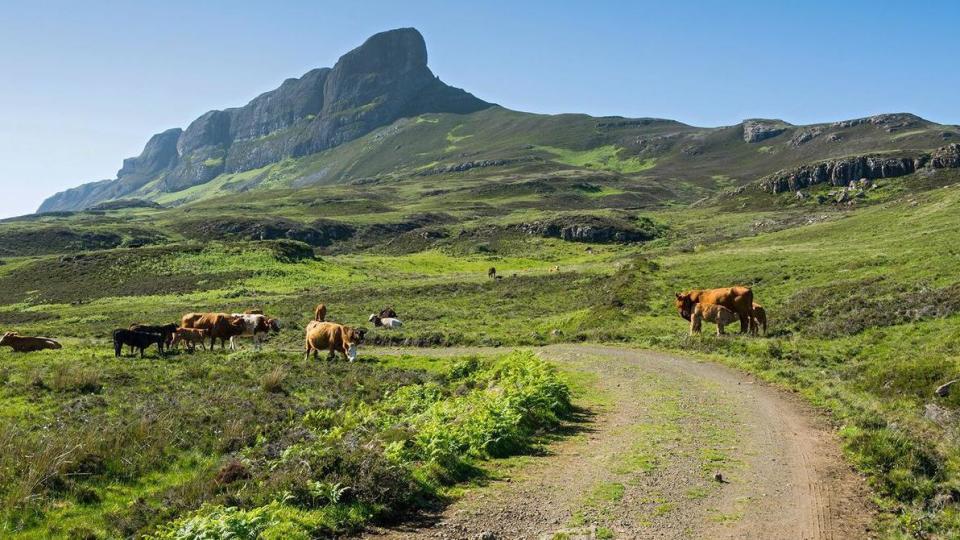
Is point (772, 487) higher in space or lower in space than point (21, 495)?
lower

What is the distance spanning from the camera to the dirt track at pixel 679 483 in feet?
31.3

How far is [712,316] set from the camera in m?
31.1

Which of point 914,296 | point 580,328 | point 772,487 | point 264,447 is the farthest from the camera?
point 580,328

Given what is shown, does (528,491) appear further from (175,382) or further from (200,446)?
(175,382)

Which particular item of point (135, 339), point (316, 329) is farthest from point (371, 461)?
point (135, 339)

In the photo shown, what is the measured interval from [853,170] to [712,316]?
405 feet

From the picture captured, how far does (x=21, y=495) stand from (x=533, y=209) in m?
159

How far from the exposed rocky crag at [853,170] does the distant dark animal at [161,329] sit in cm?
13207

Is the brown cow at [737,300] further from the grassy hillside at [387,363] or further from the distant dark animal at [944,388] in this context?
the distant dark animal at [944,388]

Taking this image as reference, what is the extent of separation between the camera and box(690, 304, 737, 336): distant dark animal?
30.5 meters

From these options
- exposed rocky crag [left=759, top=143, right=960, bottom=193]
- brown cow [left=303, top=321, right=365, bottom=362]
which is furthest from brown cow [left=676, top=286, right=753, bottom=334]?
exposed rocky crag [left=759, top=143, right=960, bottom=193]

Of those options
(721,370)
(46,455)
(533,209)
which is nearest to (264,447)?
(46,455)

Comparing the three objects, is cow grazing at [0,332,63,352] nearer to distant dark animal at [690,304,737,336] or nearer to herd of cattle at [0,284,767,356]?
herd of cattle at [0,284,767,356]

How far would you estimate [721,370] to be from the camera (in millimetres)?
23281
